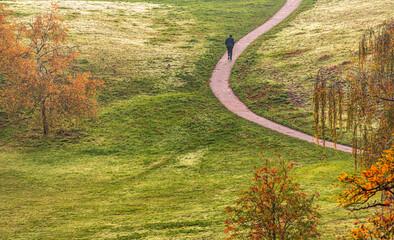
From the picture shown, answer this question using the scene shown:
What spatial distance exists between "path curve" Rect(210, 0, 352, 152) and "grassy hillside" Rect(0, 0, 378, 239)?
1200 mm

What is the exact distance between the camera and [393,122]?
12.5 metres

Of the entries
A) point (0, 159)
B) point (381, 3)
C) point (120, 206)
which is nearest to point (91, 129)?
point (0, 159)

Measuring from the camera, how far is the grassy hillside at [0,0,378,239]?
56.1 ft

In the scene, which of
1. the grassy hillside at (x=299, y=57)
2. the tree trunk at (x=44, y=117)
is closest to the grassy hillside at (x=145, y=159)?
the tree trunk at (x=44, y=117)

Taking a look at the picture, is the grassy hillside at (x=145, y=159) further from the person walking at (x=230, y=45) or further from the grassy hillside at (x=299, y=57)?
the grassy hillside at (x=299, y=57)

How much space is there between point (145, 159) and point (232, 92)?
51.9 feet

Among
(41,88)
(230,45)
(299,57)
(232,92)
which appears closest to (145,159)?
(41,88)

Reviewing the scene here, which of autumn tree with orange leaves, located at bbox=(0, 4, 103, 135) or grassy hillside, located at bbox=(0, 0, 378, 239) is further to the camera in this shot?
autumn tree with orange leaves, located at bbox=(0, 4, 103, 135)

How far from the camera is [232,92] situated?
1549 inches

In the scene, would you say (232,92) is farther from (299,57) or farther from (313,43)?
(313,43)

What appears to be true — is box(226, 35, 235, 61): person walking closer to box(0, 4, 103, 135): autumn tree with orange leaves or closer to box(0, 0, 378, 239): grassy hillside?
box(0, 0, 378, 239): grassy hillside

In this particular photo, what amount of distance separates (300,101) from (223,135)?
977 cm

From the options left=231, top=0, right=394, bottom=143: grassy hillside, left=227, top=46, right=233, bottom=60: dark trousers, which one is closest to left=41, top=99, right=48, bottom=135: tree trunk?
left=231, top=0, right=394, bottom=143: grassy hillside

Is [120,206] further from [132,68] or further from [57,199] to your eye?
[132,68]
